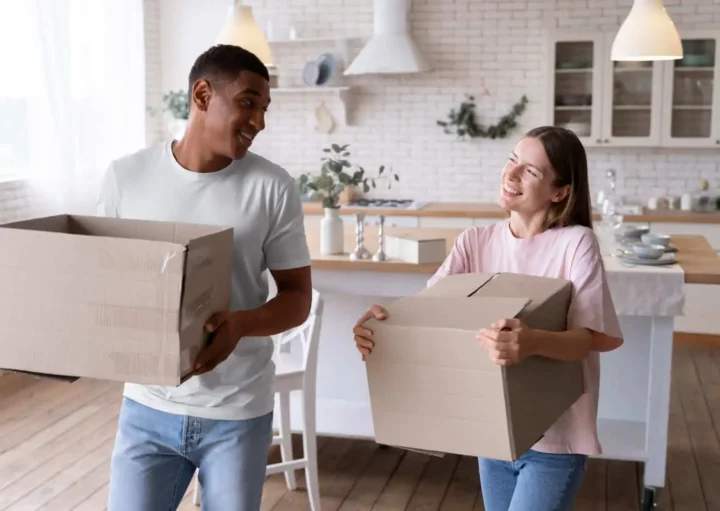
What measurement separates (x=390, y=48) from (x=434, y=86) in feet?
1.65

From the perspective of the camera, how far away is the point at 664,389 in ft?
10.5

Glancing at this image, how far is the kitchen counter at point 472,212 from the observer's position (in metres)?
5.55

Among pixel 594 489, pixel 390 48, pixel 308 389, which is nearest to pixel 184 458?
pixel 308 389

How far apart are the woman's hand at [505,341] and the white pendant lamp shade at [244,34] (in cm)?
258

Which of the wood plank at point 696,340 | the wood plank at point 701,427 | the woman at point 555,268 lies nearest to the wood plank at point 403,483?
the wood plank at point 701,427

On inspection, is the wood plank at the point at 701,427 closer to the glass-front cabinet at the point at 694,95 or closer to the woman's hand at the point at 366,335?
the glass-front cabinet at the point at 694,95

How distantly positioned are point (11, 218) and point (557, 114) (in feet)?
11.8

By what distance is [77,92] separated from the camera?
17.7 feet

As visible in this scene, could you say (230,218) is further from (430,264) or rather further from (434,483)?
(434,483)

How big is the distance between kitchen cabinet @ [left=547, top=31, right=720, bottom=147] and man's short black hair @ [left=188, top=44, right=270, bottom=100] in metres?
4.58

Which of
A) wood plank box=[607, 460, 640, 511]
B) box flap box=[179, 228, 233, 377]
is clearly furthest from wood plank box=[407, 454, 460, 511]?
box flap box=[179, 228, 233, 377]

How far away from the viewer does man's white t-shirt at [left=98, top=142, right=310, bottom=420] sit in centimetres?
166

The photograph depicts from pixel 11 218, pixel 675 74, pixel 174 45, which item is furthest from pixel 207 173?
pixel 174 45

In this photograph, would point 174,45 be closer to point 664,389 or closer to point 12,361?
point 664,389
